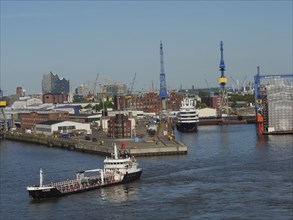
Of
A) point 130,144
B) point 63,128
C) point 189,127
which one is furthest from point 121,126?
point 189,127

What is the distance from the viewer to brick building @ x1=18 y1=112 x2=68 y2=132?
157 ft

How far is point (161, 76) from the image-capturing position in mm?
66500

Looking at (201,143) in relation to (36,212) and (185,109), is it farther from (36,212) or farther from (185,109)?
(36,212)

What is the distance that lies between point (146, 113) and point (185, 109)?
18142 mm

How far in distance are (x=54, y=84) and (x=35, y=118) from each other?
3328 inches

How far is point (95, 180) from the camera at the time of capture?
20375 mm

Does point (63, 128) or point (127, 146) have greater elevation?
point (63, 128)

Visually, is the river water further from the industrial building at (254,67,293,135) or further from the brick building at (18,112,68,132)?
the brick building at (18,112,68,132)

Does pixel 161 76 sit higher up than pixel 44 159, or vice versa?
pixel 161 76

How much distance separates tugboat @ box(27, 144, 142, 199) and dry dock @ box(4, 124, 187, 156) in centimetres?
566

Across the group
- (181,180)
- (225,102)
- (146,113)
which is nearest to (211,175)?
(181,180)

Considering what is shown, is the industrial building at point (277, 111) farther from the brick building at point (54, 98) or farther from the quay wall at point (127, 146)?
the brick building at point (54, 98)

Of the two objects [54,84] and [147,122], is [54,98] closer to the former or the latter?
[54,84]

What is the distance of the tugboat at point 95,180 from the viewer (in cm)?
1844
